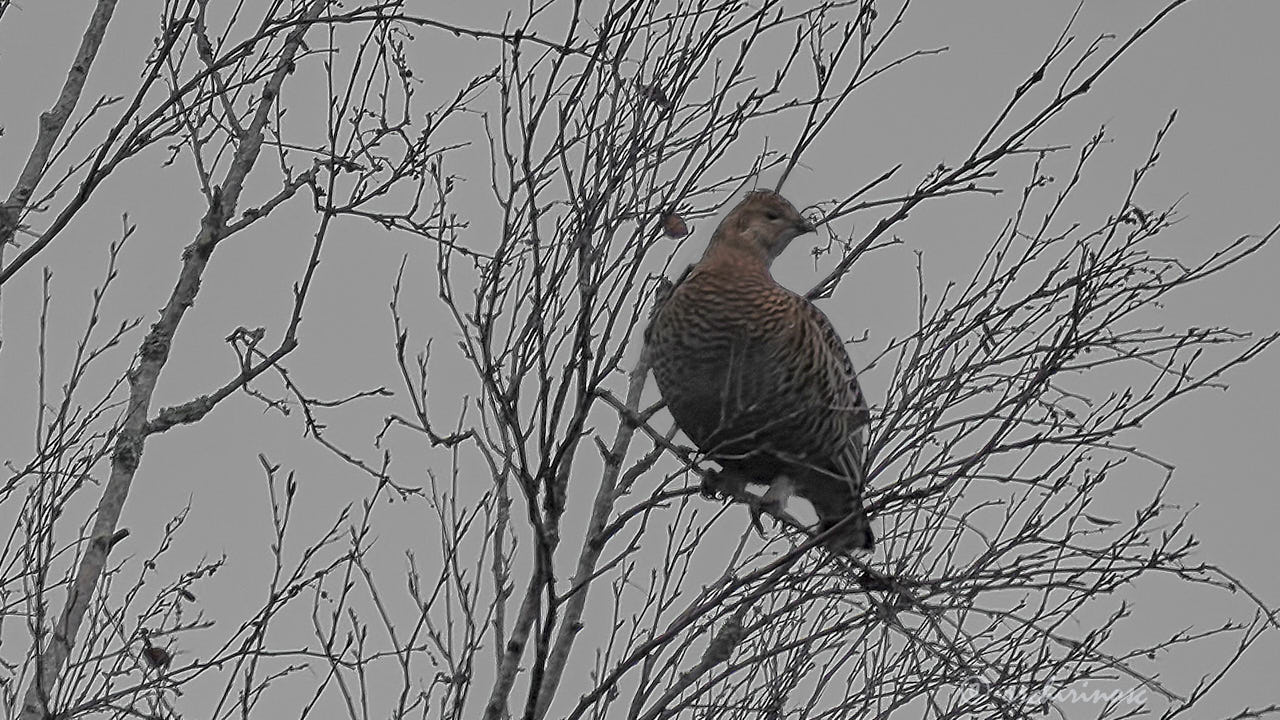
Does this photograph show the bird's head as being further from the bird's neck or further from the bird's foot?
the bird's foot

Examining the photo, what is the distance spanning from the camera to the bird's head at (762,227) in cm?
677

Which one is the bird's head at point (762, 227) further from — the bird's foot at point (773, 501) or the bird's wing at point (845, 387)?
the bird's foot at point (773, 501)

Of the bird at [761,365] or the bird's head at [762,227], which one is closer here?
the bird at [761,365]

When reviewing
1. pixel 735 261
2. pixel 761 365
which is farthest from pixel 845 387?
pixel 735 261

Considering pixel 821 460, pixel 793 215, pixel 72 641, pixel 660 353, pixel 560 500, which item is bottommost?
pixel 560 500

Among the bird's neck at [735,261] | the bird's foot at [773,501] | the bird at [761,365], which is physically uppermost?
the bird's neck at [735,261]

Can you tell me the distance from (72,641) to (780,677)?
247cm

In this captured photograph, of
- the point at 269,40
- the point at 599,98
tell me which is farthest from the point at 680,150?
the point at 269,40

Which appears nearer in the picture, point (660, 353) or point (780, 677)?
point (780, 677)

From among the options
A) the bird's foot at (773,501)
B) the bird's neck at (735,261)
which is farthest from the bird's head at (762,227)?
the bird's foot at (773,501)

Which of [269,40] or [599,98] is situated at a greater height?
[269,40]

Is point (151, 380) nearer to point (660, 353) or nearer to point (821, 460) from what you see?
point (660, 353)

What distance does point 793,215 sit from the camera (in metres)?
6.77

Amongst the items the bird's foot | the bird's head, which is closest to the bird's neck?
the bird's head
